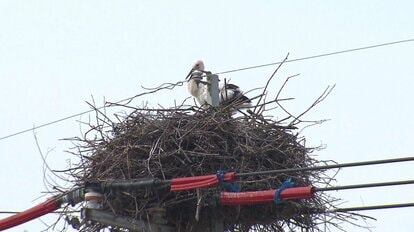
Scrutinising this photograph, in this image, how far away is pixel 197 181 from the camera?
718 centimetres

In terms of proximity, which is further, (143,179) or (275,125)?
(275,125)

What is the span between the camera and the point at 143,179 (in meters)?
7.38

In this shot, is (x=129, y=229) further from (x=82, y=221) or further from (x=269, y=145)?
(x=269, y=145)

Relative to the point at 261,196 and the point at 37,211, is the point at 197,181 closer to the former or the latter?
the point at 261,196

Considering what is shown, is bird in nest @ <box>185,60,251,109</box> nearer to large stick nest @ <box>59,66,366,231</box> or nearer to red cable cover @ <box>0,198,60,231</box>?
large stick nest @ <box>59,66,366,231</box>

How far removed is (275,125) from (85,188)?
1.81 meters

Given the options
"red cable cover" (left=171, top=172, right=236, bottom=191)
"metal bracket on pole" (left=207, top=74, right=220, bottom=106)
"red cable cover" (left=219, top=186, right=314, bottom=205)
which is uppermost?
"metal bracket on pole" (left=207, top=74, right=220, bottom=106)

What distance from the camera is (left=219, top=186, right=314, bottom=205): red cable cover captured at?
6.83 m

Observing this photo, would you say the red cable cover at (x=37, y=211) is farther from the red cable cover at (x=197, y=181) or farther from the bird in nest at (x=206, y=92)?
the bird in nest at (x=206, y=92)

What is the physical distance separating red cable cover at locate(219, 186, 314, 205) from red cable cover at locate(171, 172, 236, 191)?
0.20 meters

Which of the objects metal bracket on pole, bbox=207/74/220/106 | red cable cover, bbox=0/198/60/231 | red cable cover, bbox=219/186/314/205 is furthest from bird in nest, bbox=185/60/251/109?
red cable cover, bbox=0/198/60/231

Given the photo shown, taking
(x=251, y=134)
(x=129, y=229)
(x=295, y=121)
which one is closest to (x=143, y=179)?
(x=129, y=229)

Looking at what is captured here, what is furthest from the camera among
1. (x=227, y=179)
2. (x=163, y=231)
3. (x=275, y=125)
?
(x=275, y=125)

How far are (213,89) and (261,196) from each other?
169 centimetres
